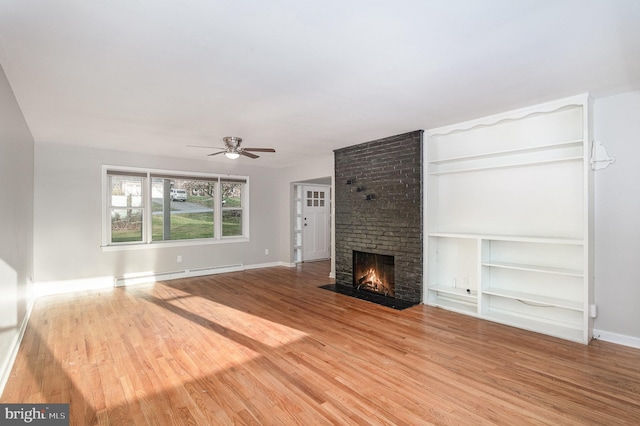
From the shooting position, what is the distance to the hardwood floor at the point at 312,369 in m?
2.04

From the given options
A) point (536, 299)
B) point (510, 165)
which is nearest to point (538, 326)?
point (536, 299)

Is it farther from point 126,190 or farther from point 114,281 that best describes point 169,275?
point 126,190

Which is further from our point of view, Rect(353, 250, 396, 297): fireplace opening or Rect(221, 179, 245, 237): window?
Rect(221, 179, 245, 237): window

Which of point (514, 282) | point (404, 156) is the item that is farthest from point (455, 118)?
point (514, 282)

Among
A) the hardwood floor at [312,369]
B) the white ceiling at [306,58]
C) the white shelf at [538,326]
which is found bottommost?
the hardwood floor at [312,369]

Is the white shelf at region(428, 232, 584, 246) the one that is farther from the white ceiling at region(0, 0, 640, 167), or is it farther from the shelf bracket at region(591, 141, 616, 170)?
the white ceiling at region(0, 0, 640, 167)

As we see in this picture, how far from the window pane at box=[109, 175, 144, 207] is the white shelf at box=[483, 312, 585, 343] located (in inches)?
234

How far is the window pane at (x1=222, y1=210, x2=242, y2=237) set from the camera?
6.94 meters

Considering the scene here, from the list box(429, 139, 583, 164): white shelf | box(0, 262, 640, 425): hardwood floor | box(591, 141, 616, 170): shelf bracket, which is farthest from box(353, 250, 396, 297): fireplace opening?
box(591, 141, 616, 170): shelf bracket

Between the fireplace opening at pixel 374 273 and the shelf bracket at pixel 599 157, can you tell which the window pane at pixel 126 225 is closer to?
the fireplace opening at pixel 374 273

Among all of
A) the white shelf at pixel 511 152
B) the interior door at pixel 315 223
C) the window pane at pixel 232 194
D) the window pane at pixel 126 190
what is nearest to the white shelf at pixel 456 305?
the white shelf at pixel 511 152

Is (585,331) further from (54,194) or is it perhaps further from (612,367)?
(54,194)

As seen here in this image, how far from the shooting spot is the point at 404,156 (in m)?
4.55

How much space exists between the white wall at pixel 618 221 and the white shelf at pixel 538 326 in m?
0.24
